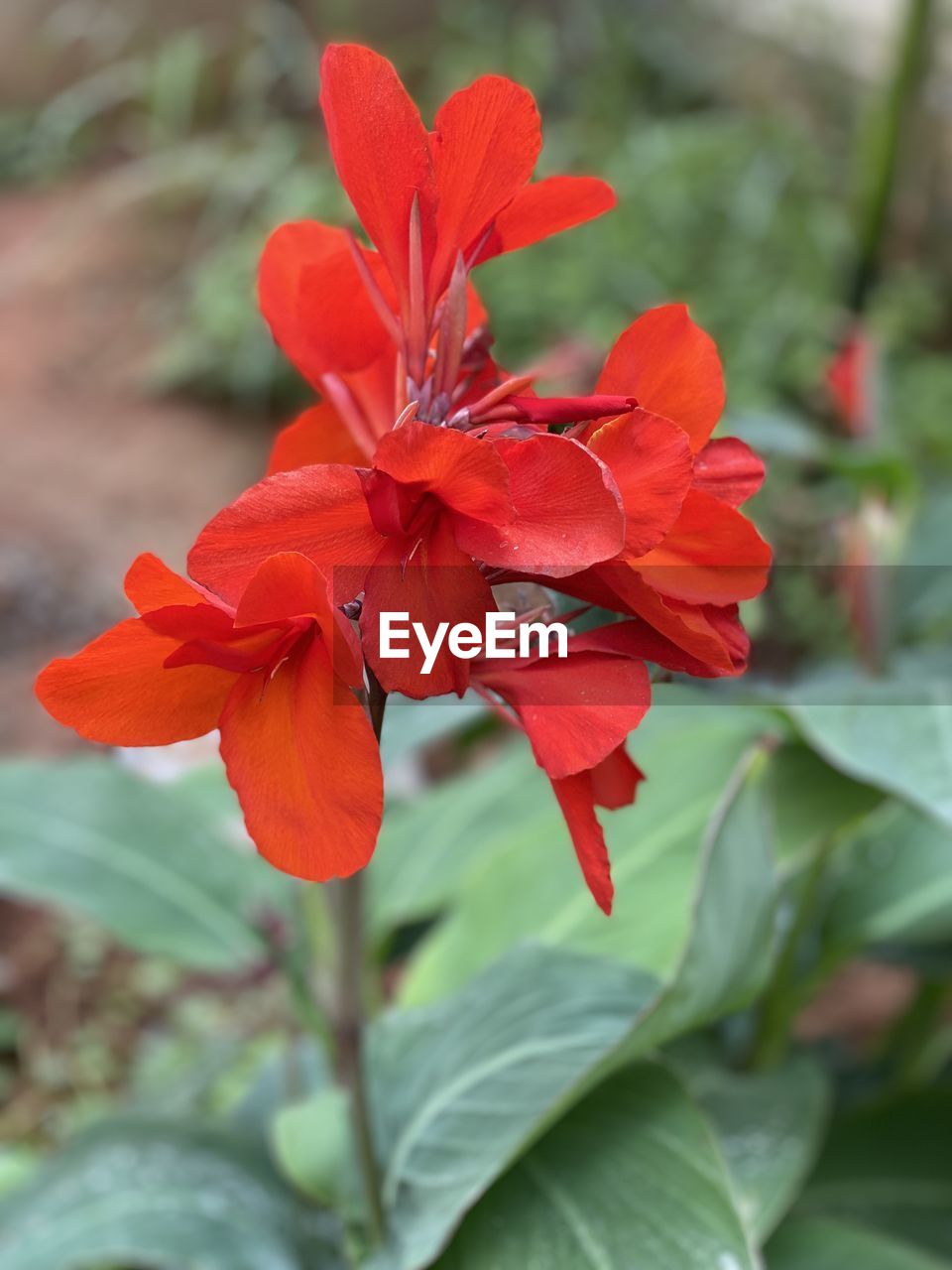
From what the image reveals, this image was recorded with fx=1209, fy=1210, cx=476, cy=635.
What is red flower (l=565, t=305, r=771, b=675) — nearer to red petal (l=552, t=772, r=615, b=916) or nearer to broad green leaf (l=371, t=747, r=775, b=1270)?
red petal (l=552, t=772, r=615, b=916)

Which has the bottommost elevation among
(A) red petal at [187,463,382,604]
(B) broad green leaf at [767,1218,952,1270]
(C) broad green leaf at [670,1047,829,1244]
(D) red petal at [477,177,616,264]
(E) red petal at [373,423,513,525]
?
(B) broad green leaf at [767,1218,952,1270]

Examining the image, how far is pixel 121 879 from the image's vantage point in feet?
3.25

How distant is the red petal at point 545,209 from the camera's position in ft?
1.55

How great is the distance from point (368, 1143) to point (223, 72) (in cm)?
359

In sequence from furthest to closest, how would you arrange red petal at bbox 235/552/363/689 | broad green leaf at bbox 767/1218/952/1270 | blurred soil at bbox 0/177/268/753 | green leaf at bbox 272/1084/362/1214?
1. blurred soil at bbox 0/177/268/753
2. broad green leaf at bbox 767/1218/952/1270
3. green leaf at bbox 272/1084/362/1214
4. red petal at bbox 235/552/363/689

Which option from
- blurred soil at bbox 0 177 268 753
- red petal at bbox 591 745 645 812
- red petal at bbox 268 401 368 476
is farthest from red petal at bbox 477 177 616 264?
blurred soil at bbox 0 177 268 753

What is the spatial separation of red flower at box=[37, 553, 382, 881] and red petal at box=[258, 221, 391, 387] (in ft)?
0.49

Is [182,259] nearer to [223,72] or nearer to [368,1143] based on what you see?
[223,72]

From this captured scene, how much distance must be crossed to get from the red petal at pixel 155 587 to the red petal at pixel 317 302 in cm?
15

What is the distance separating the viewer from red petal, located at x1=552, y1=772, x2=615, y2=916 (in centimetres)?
42

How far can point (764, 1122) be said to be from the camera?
82cm

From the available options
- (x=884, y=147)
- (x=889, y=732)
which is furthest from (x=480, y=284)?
(x=889, y=732)

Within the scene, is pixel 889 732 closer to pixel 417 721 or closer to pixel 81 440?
pixel 417 721

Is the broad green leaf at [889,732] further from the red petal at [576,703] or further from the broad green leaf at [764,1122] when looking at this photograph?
the red petal at [576,703]
